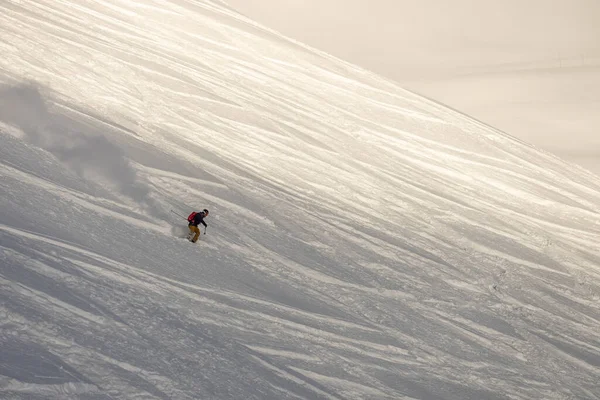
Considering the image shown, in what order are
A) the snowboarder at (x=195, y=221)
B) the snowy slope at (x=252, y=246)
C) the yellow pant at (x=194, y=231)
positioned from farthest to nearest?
1. the yellow pant at (x=194, y=231)
2. the snowboarder at (x=195, y=221)
3. the snowy slope at (x=252, y=246)

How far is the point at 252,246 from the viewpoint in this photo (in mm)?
6707

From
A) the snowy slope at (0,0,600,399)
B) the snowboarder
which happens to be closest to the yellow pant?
the snowboarder

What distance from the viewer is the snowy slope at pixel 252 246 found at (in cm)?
473

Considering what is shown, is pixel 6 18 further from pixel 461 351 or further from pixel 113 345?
pixel 461 351

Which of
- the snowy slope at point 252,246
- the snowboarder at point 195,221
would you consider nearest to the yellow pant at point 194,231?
the snowboarder at point 195,221

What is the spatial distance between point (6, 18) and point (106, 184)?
5.77m

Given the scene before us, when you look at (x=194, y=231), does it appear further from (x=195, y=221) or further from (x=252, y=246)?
(x=252, y=246)

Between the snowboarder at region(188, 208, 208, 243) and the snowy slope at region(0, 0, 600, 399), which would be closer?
the snowy slope at region(0, 0, 600, 399)

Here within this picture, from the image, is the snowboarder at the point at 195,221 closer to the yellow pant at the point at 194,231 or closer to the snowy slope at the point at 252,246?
the yellow pant at the point at 194,231

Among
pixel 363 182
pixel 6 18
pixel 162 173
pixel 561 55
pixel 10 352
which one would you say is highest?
pixel 561 55

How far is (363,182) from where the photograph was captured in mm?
9727

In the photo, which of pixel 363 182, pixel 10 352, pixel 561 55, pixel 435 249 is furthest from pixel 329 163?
pixel 561 55

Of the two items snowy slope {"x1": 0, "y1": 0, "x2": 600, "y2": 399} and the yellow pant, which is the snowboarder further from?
snowy slope {"x1": 0, "y1": 0, "x2": 600, "y2": 399}

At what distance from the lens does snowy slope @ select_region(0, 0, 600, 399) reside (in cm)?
473
